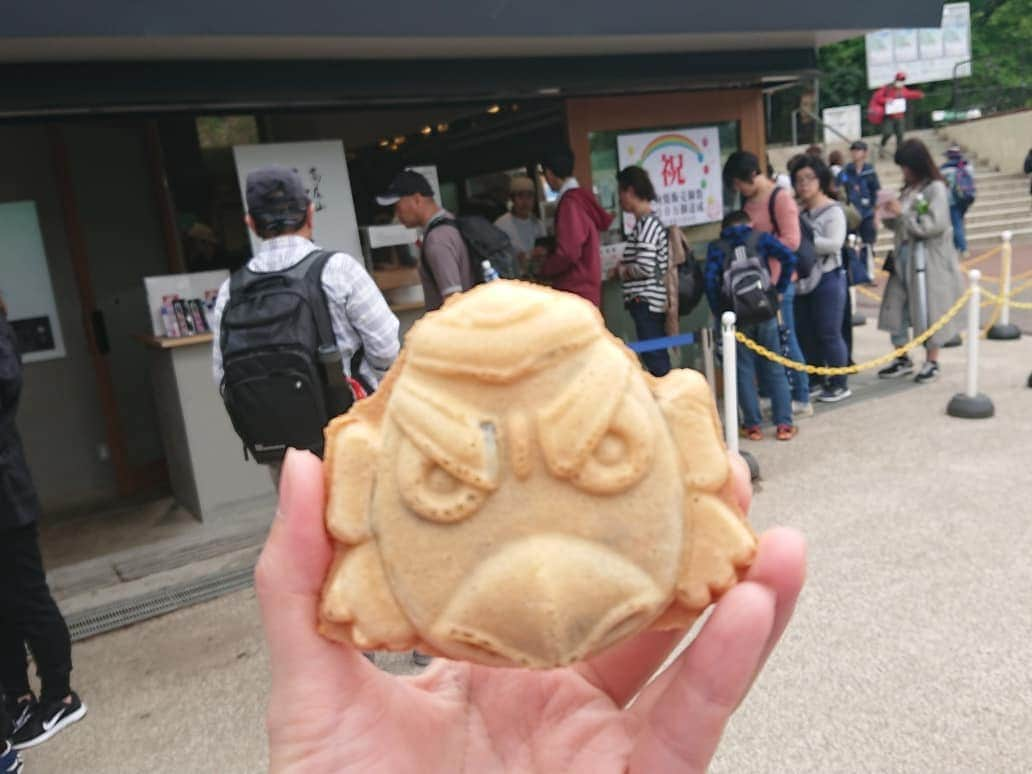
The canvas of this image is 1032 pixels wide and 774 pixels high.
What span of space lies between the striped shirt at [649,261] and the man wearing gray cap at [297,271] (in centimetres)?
287

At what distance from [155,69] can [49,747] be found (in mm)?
3366

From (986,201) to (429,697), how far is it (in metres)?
21.5

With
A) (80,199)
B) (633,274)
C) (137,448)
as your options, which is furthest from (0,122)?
(633,274)

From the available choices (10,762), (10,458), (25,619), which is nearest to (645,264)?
(10,458)

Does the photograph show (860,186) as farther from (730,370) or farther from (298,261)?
(298,261)

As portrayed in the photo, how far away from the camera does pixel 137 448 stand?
251 inches

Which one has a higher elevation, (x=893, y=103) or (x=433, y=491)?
(x=893, y=103)

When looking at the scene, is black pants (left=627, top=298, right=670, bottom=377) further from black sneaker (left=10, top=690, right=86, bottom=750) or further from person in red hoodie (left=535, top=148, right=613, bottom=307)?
black sneaker (left=10, top=690, right=86, bottom=750)

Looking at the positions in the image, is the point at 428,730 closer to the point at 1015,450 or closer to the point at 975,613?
the point at 975,613

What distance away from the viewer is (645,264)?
5691mm

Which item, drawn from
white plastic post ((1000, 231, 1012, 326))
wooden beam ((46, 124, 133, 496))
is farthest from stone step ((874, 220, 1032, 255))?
wooden beam ((46, 124, 133, 496))

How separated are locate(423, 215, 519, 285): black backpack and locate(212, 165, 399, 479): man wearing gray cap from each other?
1.13 m

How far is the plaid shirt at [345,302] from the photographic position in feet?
10.2

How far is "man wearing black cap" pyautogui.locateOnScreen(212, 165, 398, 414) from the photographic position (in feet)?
10.1
